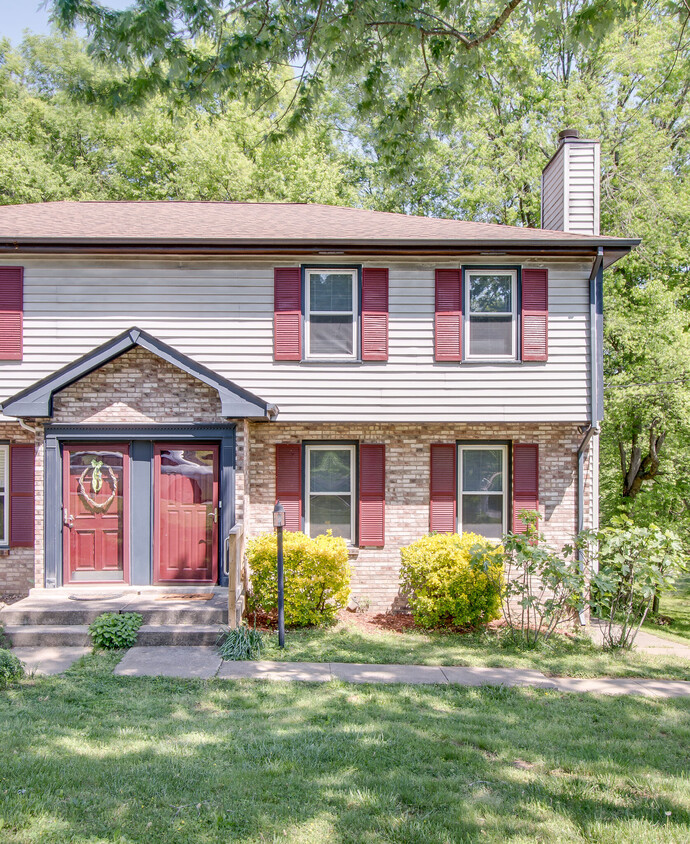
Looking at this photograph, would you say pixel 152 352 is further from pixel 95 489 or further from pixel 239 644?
pixel 239 644

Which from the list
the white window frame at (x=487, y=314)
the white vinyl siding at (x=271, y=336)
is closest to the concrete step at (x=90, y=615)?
the white vinyl siding at (x=271, y=336)

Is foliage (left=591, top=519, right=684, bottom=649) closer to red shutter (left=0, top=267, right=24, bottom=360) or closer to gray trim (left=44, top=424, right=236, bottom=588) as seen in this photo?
gray trim (left=44, top=424, right=236, bottom=588)

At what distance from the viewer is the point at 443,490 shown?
10.2 meters

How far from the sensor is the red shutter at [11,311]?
9.70m

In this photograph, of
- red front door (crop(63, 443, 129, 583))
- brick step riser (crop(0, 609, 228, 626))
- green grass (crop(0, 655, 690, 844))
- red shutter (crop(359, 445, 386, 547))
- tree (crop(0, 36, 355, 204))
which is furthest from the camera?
tree (crop(0, 36, 355, 204))

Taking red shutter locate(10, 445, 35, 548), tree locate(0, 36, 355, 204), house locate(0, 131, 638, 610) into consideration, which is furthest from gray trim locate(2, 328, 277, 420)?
tree locate(0, 36, 355, 204)

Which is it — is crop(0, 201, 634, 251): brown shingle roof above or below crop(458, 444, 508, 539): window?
above

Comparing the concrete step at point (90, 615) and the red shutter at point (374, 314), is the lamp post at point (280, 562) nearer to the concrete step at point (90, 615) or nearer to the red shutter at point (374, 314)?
the concrete step at point (90, 615)

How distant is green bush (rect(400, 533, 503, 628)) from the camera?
881 centimetres

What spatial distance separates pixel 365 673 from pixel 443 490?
13.0 ft

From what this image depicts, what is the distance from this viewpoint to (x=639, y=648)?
9.11 metres

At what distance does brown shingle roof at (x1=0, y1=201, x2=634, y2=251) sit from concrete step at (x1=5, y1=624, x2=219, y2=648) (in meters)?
5.67

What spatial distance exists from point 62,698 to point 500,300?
8.31m

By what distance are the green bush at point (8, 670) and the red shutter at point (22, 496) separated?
13.2ft
